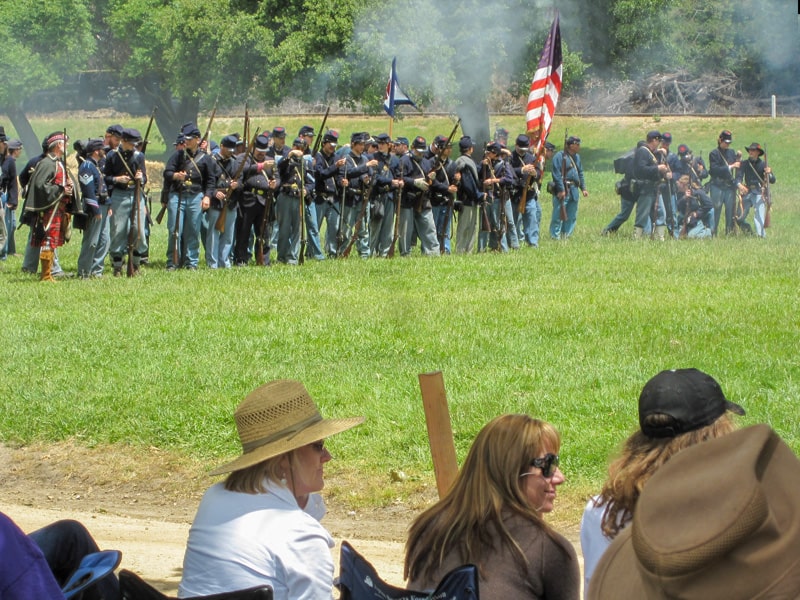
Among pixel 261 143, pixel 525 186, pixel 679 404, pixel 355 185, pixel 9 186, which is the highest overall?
pixel 261 143

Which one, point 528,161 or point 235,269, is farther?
point 528,161

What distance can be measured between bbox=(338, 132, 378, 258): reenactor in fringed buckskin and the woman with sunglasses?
1403cm

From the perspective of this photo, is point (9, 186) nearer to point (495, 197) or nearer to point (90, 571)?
point (495, 197)

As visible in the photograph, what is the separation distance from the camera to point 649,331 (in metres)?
11.1

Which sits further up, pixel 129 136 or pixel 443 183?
pixel 129 136

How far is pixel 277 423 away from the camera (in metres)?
4.21

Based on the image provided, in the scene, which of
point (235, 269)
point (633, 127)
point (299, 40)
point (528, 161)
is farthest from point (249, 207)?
point (633, 127)

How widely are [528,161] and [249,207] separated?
Result: 205 inches

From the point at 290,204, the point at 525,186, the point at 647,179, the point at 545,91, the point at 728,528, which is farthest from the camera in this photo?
the point at 647,179

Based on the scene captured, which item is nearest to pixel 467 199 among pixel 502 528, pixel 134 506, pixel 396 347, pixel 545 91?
pixel 545 91

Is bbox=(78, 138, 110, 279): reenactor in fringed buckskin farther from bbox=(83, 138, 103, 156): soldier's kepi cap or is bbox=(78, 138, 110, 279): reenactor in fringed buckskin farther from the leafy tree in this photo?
the leafy tree

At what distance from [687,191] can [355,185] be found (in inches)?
266

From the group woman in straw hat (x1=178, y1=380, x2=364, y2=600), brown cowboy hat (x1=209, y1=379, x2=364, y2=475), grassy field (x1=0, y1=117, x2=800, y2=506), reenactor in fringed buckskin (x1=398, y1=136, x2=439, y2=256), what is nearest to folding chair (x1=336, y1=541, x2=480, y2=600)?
woman in straw hat (x1=178, y1=380, x2=364, y2=600)

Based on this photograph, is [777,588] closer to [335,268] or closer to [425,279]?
[425,279]
